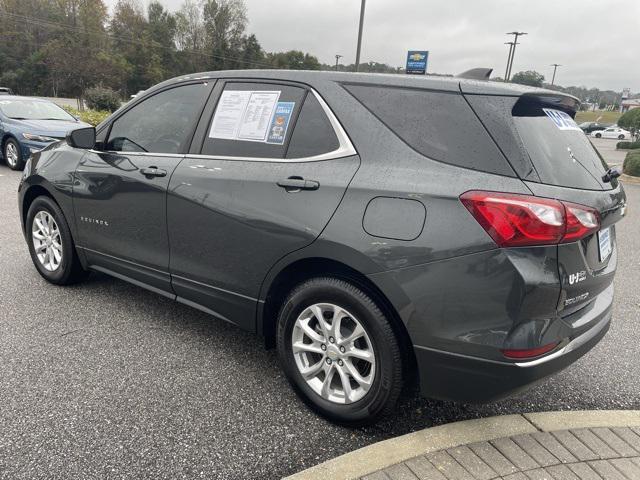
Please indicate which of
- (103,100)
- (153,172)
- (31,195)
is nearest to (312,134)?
(153,172)

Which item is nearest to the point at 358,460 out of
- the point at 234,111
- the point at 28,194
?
the point at 234,111

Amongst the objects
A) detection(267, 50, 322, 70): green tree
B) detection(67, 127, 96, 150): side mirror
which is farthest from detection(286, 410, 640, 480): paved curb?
detection(267, 50, 322, 70): green tree

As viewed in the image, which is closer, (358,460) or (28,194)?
(358,460)

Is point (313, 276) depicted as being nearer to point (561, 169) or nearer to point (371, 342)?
point (371, 342)

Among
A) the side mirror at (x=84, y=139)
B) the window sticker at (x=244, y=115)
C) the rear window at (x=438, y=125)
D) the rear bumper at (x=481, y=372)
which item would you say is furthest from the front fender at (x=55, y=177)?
the rear bumper at (x=481, y=372)

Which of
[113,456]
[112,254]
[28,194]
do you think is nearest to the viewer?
[113,456]

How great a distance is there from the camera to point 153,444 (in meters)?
2.31

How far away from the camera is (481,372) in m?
2.05

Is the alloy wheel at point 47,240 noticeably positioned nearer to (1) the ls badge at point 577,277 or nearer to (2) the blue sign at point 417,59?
(1) the ls badge at point 577,277

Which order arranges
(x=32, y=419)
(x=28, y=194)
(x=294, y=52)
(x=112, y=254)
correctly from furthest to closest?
(x=294, y=52) → (x=28, y=194) → (x=112, y=254) → (x=32, y=419)

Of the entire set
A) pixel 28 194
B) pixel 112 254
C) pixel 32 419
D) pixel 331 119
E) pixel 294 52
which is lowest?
pixel 32 419

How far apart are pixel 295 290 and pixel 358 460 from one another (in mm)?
874

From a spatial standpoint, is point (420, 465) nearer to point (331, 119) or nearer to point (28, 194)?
point (331, 119)

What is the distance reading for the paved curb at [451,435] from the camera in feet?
6.85
